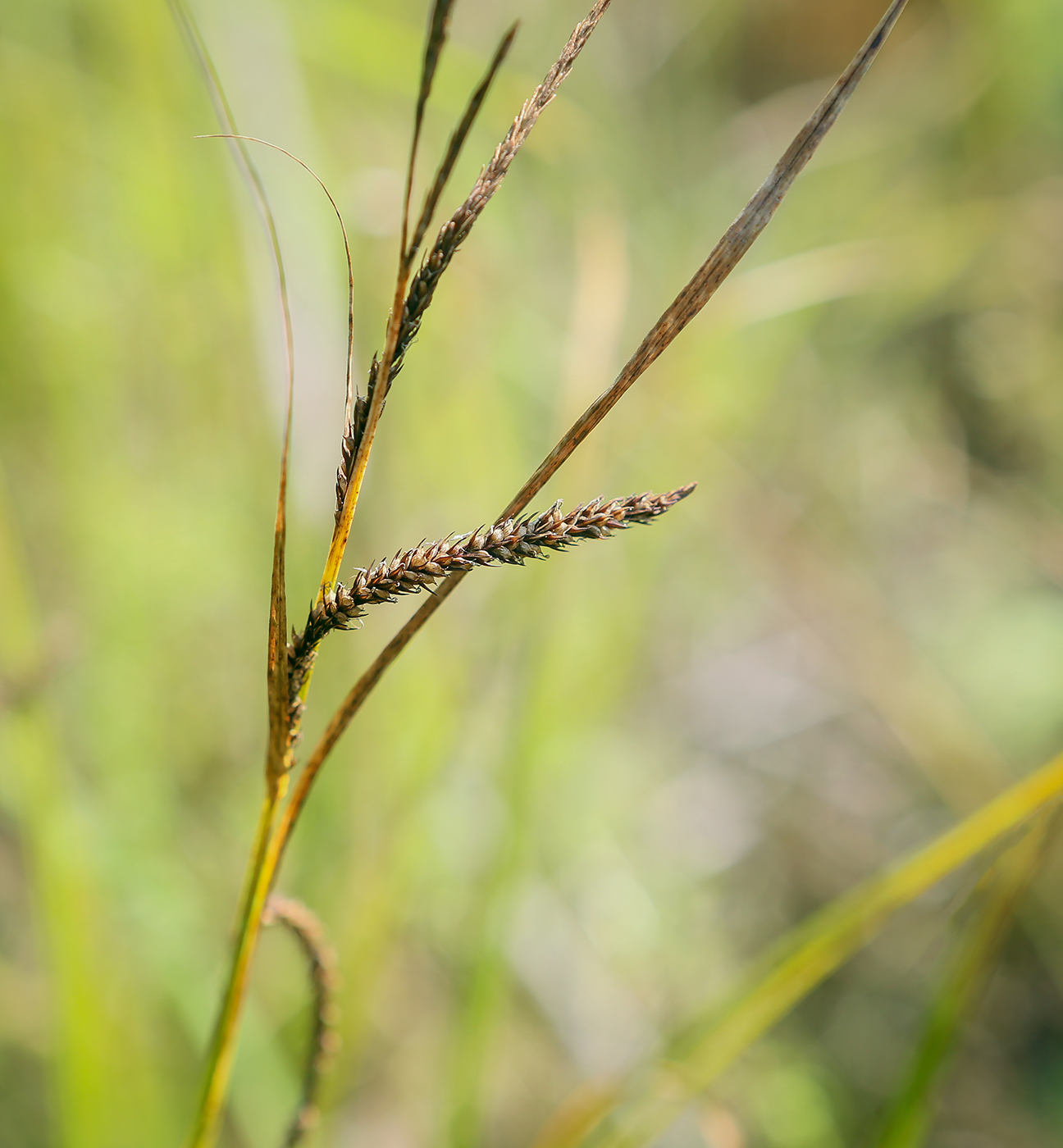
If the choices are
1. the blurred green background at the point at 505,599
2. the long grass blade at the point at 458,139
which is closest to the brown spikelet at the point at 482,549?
the long grass blade at the point at 458,139

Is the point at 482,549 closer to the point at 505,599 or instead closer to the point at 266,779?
the point at 266,779

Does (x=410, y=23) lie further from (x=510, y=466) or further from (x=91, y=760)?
(x=91, y=760)

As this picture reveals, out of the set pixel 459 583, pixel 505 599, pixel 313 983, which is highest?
pixel 505 599

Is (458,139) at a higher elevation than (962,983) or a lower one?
higher

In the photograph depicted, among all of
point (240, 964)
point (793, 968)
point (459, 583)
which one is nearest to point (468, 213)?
point (459, 583)

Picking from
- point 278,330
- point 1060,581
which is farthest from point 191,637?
point 1060,581

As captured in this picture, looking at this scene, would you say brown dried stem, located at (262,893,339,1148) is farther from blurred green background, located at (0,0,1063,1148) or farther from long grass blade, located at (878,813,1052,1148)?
long grass blade, located at (878,813,1052,1148)

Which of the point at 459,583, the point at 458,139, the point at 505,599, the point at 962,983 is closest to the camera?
the point at 458,139

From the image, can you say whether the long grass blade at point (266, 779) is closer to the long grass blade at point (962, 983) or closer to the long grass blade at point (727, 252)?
the long grass blade at point (727, 252)
